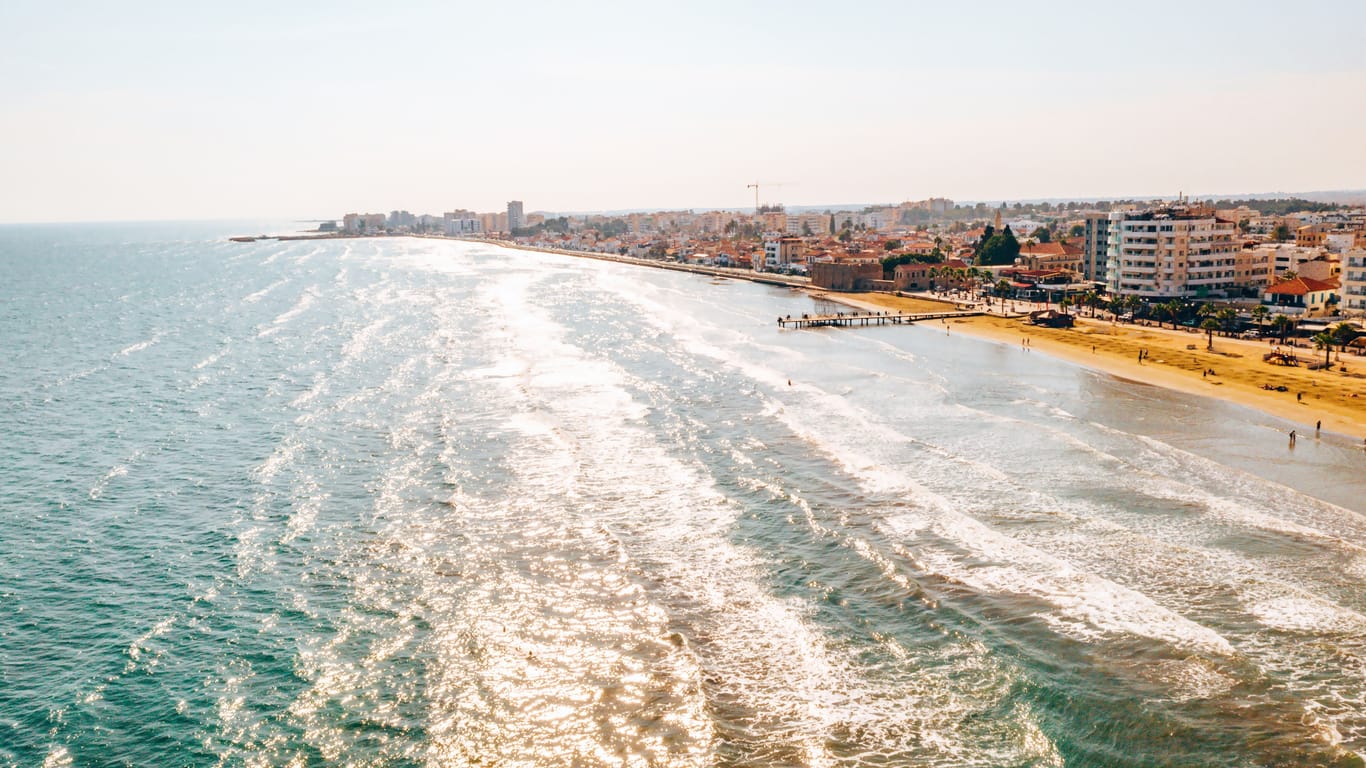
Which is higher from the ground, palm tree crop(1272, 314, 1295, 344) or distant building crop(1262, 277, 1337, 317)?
distant building crop(1262, 277, 1337, 317)

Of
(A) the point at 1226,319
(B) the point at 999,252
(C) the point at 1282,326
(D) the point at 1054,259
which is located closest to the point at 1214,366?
(C) the point at 1282,326

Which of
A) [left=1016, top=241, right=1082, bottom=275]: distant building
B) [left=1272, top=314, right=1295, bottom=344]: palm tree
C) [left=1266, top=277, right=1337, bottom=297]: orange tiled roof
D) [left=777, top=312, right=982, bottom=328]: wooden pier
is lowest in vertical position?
[left=777, top=312, right=982, bottom=328]: wooden pier

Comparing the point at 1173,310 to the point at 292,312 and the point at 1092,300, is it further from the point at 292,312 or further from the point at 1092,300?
the point at 292,312

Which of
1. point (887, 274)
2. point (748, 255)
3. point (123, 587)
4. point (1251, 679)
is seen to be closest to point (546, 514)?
point (123, 587)

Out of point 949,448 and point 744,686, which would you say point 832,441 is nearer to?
point 949,448

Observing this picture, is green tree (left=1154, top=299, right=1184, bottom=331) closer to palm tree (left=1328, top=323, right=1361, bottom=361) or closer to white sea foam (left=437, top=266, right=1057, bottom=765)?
palm tree (left=1328, top=323, right=1361, bottom=361)

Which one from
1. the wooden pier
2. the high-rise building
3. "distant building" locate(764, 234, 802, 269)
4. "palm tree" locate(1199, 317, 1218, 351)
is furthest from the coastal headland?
"distant building" locate(764, 234, 802, 269)

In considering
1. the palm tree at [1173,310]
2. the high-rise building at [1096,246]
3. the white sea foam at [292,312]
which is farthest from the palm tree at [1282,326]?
the white sea foam at [292,312]

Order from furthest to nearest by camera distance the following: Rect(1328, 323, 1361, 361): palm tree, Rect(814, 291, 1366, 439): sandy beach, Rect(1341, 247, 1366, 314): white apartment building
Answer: Rect(1341, 247, 1366, 314): white apartment building < Rect(1328, 323, 1361, 361): palm tree < Rect(814, 291, 1366, 439): sandy beach
